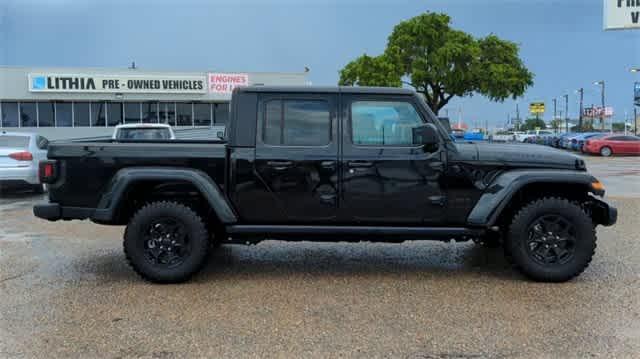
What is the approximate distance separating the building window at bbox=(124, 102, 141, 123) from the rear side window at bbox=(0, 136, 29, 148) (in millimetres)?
24576

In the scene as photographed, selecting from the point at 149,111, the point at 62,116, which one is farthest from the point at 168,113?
the point at 62,116

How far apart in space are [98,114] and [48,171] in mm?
32856

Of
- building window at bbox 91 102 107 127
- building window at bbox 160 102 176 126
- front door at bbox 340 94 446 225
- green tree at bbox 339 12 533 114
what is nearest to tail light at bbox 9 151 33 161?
front door at bbox 340 94 446 225

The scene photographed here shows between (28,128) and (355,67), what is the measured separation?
70.4 feet

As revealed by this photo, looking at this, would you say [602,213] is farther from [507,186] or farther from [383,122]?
[383,122]

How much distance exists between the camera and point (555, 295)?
5.49 meters

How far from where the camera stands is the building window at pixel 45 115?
3588 centimetres

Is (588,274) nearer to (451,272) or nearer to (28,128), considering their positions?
(451,272)

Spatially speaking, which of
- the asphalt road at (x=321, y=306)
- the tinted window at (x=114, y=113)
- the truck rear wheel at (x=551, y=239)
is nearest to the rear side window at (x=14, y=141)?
the asphalt road at (x=321, y=306)

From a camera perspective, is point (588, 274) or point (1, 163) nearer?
point (588, 274)

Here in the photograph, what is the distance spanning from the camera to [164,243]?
19.4 ft

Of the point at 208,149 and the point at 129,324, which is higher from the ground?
the point at 208,149

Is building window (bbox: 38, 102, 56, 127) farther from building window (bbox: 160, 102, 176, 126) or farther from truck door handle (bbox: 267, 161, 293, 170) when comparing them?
truck door handle (bbox: 267, 161, 293, 170)

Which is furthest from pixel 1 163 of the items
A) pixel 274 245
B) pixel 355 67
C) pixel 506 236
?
pixel 355 67
